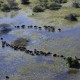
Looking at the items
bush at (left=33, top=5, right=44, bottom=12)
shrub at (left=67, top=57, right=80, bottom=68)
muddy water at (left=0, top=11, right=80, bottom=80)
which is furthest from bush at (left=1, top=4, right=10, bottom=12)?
shrub at (left=67, top=57, right=80, bottom=68)

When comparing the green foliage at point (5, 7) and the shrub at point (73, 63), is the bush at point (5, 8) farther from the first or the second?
the shrub at point (73, 63)

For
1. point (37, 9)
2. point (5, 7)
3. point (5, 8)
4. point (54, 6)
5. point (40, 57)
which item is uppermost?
point (54, 6)

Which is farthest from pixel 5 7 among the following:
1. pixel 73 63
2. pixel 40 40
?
pixel 73 63

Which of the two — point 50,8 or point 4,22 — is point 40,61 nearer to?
point 4,22

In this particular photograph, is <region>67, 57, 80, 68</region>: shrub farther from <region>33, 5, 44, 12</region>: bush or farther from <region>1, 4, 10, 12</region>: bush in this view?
<region>1, 4, 10, 12</region>: bush

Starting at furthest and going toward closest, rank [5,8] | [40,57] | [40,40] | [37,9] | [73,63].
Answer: [5,8]
[37,9]
[40,40]
[40,57]
[73,63]

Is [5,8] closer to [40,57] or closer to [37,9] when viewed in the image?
[37,9]

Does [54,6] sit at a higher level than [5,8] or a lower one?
higher

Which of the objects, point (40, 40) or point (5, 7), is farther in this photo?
point (5, 7)

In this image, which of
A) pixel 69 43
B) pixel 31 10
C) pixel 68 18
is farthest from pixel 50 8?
pixel 69 43
